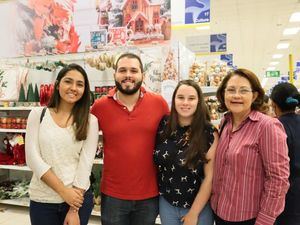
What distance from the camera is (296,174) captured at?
8.46ft

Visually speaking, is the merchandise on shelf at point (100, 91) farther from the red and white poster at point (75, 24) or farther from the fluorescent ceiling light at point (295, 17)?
the fluorescent ceiling light at point (295, 17)

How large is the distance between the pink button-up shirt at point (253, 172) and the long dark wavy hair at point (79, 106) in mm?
955

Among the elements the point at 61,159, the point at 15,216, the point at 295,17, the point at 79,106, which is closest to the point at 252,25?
the point at 295,17

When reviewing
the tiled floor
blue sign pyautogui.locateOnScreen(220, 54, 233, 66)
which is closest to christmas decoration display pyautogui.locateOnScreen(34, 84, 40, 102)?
the tiled floor

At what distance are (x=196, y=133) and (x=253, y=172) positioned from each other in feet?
1.55

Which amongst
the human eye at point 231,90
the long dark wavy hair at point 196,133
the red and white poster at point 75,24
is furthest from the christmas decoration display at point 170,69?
the human eye at point 231,90

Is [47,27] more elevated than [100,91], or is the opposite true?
[47,27]

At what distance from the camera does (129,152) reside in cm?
237

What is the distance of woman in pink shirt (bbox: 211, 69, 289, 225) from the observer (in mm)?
1842

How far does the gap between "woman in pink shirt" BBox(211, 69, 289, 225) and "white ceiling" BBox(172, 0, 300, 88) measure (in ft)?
21.8

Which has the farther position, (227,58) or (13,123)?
(227,58)

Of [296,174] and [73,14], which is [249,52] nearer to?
[73,14]

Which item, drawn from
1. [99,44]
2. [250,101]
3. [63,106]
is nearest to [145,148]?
[63,106]

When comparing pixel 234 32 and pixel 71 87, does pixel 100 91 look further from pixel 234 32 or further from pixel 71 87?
pixel 234 32
